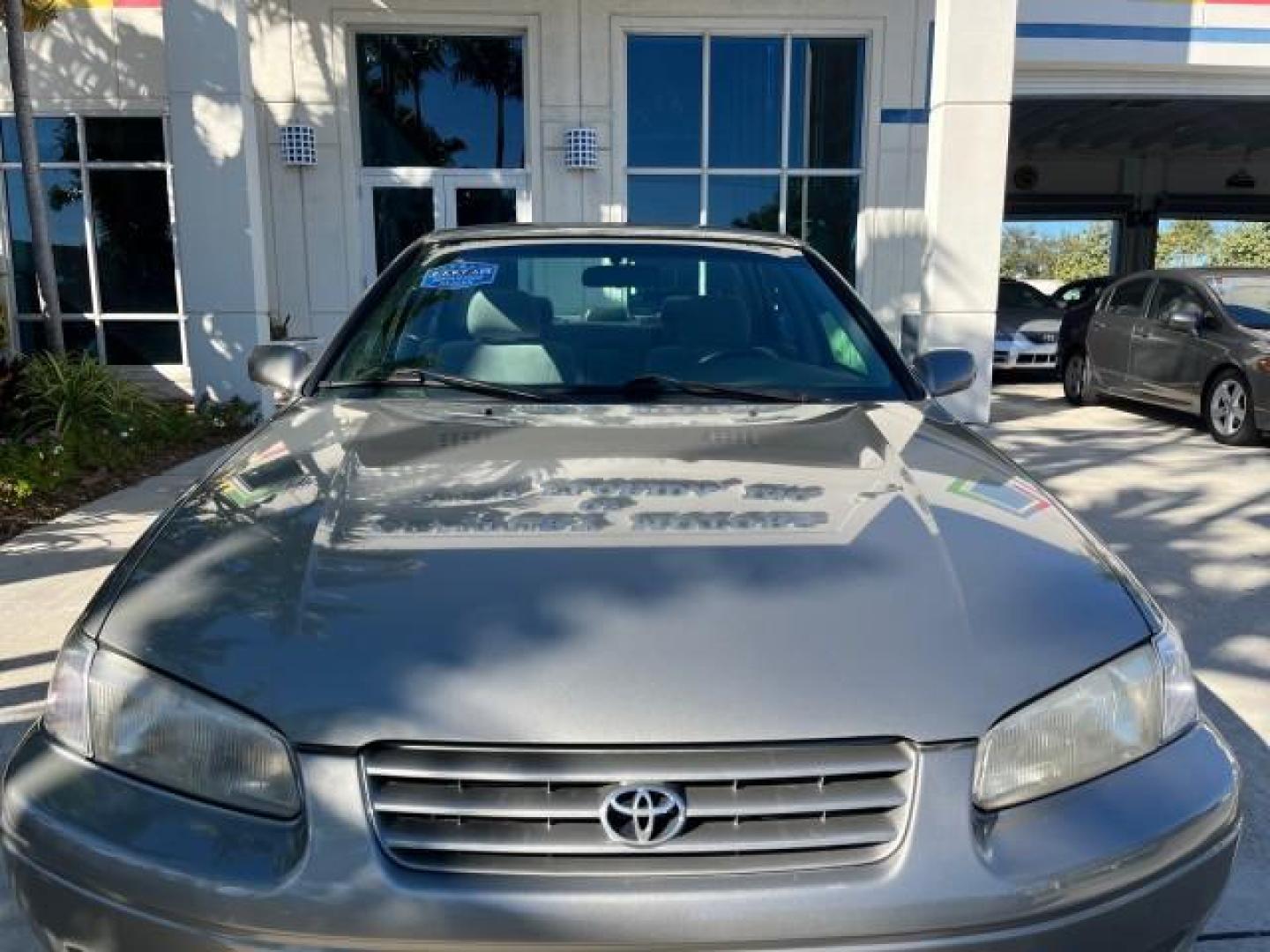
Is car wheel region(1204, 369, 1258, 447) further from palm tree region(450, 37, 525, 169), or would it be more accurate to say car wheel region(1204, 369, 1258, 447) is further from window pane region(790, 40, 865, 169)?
palm tree region(450, 37, 525, 169)

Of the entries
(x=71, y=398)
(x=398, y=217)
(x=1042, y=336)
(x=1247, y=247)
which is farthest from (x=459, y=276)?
(x=1247, y=247)

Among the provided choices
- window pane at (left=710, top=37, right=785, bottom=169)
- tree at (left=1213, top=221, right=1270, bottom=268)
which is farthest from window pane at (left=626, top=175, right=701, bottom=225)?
tree at (left=1213, top=221, right=1270, bottom=268)

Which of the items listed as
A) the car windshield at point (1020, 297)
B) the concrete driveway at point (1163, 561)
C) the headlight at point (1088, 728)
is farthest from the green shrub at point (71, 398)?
the car windshield at point (1020, 297)

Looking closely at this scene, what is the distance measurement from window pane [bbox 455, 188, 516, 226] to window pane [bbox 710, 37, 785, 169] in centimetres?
241

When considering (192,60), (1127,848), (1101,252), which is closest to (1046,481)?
(1127,848)

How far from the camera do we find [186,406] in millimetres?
10344

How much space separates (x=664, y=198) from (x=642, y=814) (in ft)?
37.3

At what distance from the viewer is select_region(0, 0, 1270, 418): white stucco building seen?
11422 mm

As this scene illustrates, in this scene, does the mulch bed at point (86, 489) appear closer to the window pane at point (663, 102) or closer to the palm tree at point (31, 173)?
the palm tree at point (31, 173)

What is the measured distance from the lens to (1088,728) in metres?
1.63

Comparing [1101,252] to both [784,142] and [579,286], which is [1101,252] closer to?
[784,142]

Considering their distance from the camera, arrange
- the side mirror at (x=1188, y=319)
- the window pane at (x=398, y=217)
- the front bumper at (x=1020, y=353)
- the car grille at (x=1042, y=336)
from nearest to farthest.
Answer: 1. the side mirror at (x=1188, y=319)
2. the window pane at (x=398, y=217)
3. the front bumper at (x=1020, y=353)
4. the car grille at (x=1042, y=336)

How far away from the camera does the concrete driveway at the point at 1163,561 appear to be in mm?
3066

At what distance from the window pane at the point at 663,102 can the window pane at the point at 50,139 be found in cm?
628
